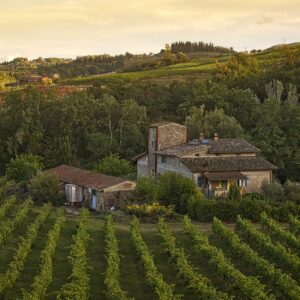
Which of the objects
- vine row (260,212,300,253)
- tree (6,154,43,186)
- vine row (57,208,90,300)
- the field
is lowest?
tree (6,154,43,186)

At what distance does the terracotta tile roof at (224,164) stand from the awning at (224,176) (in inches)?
15.3

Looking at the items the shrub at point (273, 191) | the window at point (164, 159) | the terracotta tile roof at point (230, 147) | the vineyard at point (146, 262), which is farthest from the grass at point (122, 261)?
the window at point (164, 159)

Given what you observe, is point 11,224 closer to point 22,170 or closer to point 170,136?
point 170,136

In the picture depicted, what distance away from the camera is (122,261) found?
29.1 m

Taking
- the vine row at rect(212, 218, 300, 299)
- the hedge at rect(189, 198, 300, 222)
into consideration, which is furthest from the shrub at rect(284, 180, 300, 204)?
the vine row at rect(212, 218, 300, 299)

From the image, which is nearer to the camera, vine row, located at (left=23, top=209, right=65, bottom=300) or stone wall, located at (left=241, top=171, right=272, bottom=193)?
vine row, located at (left=23, top=209, right=65, bottom=300)

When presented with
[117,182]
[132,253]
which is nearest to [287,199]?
[117,182]

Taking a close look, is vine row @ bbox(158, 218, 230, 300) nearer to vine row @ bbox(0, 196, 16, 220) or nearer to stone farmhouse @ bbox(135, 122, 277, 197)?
vine row @ bbox(0, 196, 16, 220)

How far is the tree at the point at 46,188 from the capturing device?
1898 inches

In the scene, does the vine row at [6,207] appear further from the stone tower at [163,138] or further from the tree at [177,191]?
the stone tower at [163,138]

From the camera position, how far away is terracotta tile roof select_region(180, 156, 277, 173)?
4809 centimetres

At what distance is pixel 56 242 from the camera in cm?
3206

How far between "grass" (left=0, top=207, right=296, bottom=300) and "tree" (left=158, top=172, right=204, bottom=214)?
4334 mm

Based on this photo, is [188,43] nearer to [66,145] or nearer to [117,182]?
[66,145]
